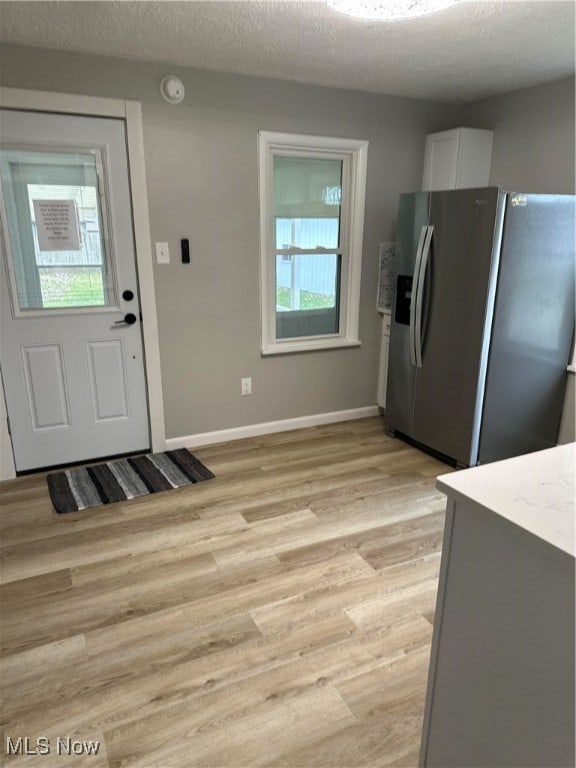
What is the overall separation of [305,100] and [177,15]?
1297 mm

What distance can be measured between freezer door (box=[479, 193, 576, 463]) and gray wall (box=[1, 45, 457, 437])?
46.2 inches

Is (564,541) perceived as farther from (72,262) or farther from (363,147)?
(363,147)

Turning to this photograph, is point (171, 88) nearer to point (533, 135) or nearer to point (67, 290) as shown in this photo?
point (67, 290)

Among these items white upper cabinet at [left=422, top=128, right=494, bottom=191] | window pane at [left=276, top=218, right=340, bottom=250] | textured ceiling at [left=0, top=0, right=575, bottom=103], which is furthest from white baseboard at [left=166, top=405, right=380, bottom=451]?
textured ceiling at [left=0, top=0, right=575, bottom=103]

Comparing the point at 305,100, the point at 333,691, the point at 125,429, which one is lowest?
the point at 333,691

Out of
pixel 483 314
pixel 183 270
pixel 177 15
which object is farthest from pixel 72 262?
pixel 483 314

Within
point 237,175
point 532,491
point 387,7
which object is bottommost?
point 532,491

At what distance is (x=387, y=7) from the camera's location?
77.4 inches

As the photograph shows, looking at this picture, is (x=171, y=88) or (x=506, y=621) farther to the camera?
(x=171, y=88)

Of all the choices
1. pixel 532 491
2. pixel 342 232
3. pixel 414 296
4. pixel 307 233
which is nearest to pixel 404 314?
pixel 414 296

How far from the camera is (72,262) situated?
10.1ft

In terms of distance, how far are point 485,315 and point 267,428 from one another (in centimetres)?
175

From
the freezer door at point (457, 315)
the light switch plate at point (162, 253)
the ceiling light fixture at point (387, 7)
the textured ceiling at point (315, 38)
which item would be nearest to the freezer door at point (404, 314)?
the freezer door at point (457, 315)

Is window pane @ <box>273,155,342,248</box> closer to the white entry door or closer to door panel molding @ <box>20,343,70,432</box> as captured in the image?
the white entry door
